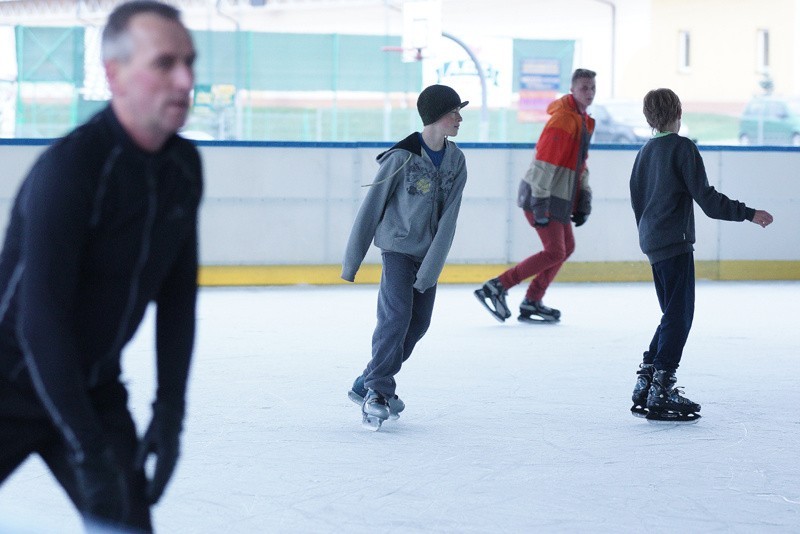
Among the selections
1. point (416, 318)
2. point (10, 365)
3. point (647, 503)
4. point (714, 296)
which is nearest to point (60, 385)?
point (10, 365)

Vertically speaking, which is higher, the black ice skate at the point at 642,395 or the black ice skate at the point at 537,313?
the black ice skate at the point at 642,395

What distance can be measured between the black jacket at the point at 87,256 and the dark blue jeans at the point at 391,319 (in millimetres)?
2662

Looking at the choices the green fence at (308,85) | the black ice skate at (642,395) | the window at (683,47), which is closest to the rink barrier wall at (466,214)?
the black ice skate at (642,395)

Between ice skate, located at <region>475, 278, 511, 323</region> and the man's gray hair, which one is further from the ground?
the man's gray hair

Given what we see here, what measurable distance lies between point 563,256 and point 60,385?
6.25m

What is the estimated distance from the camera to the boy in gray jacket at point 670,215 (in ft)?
15.1

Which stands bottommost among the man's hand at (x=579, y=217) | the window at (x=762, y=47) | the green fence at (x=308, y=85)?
the man's hand at (x=579, y=217)

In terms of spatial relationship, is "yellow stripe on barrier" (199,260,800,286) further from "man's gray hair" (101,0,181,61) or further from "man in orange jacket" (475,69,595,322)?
"man's gray hair" (101,0,181,61)

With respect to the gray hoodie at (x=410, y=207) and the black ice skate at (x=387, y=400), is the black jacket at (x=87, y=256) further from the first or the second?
the black ice skate at (x=387, y=400)

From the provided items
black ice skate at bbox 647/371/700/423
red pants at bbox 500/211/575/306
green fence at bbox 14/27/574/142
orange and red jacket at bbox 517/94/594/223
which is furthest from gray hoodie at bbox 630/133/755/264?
green fence at bbox 14/27/574/142

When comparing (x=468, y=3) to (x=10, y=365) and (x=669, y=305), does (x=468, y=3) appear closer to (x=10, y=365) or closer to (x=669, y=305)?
(x=669, y=305)

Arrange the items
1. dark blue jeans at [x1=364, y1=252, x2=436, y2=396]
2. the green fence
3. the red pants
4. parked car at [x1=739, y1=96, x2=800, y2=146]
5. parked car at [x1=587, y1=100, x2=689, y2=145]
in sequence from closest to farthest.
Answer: dark blue jeans at [x1=364, y1=252, x2=436, y2=396] → the red pants → the green fence → parked car at [x1=739, y1=96, x2=800, y2=146] → parked car at [x1=587, y1=100, x2=689, y2=145]

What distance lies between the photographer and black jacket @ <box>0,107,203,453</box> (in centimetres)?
168

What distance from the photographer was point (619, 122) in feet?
78.3
